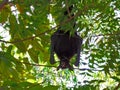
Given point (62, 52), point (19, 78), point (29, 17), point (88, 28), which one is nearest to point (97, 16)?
point (88, 28)

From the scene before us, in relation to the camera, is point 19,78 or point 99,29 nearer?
point 99,29

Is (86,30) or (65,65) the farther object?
(65,65)

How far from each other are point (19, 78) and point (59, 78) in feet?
1.65

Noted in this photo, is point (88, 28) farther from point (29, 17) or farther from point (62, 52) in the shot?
point (62, 52)

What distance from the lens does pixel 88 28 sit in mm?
2723

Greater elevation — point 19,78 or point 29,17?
point 29,17

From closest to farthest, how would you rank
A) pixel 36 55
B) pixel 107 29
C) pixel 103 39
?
1. pixel 107 29
2. pixel 103 39
3. pixel 36 55

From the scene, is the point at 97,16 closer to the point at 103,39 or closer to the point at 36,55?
the point at 103,39

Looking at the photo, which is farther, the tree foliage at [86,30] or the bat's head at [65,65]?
the bat's head at [65,65]

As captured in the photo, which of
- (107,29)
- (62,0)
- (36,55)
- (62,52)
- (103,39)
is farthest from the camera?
(36,55)

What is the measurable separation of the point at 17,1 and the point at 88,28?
0.64m

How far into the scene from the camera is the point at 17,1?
301 cm

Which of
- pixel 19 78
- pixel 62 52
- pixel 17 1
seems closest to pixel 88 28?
pixel 17 1

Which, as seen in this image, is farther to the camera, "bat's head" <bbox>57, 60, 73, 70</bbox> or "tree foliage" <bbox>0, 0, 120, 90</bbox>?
"bat's head" <bbox>57, 60, 73, 70</bbox>
